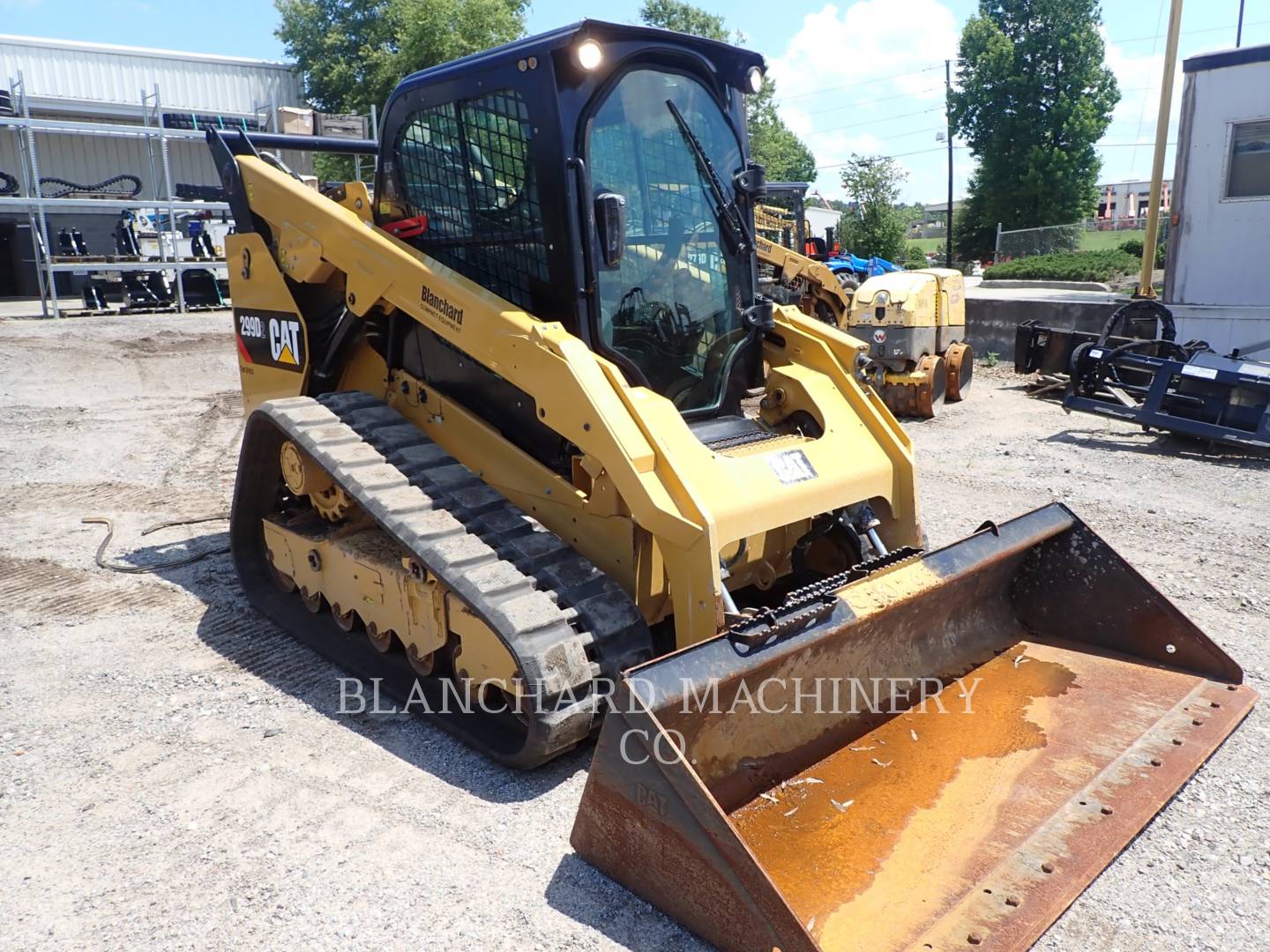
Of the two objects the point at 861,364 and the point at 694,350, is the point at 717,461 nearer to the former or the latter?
the point at 694,350

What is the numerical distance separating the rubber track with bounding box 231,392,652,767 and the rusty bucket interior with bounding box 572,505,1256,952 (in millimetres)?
457

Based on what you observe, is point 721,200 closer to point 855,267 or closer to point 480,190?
point 480,190

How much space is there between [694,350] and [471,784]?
199cm

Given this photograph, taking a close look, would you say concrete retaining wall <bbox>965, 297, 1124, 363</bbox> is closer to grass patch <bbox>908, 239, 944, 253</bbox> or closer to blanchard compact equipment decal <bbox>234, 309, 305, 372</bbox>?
blanchard compact equipment decal <bbox>234, 309, 305, 372</bbox>

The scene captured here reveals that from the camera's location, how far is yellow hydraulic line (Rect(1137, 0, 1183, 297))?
12.8m

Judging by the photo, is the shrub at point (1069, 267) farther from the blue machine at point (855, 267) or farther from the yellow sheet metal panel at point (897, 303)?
→ the yellow sheet metal panel at point (897, 303)

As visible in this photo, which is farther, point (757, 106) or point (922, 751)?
point (757, 106)

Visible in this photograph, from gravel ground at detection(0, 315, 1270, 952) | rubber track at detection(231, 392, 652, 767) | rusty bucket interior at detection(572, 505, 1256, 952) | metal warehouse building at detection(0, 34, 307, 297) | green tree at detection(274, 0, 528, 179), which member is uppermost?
green tree at detection(274, 0, 528, 179)

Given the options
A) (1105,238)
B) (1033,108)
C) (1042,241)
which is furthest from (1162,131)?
(1033,108)

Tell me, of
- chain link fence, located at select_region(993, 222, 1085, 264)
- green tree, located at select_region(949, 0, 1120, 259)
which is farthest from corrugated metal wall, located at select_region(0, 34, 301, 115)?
green tree, located at select_region(949, 0, 1120, 259)

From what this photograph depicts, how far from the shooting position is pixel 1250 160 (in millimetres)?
10859

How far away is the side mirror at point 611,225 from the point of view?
141 inches

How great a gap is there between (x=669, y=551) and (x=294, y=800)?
1479mm

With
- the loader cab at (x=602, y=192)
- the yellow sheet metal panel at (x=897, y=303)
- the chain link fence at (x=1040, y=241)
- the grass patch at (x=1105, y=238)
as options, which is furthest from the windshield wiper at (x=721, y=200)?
the grass patch at (x=1105, y=238)
